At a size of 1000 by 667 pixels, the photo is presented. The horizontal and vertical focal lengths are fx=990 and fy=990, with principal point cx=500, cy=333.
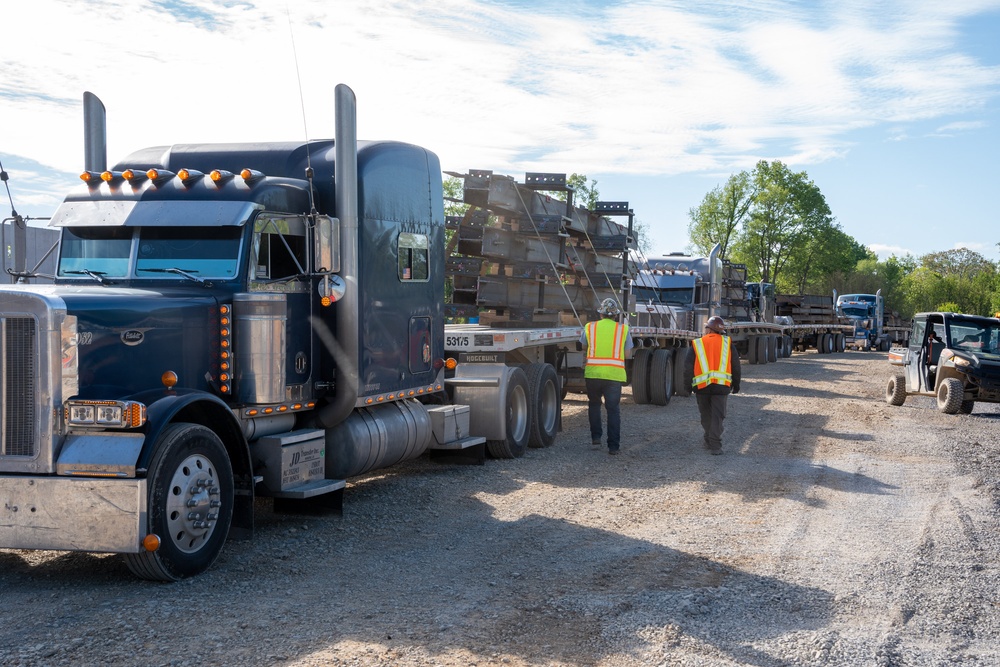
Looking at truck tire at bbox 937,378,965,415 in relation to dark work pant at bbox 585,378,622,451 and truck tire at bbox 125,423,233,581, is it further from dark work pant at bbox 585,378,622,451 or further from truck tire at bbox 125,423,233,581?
truck tire at bbox 125,423,233,581

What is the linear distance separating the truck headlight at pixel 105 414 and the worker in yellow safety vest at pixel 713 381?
7681 mm

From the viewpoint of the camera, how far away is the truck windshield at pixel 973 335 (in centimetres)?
1786

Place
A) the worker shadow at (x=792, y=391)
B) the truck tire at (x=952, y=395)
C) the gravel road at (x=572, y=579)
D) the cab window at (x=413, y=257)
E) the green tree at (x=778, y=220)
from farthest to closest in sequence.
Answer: the green tree at (x=778, y=220) < the worker shadow at (x=792, y=391) < the truck tire at (x=952, y=395) < the cab window at (x=413, y=257) < the gravel road at (x=572, y=579)

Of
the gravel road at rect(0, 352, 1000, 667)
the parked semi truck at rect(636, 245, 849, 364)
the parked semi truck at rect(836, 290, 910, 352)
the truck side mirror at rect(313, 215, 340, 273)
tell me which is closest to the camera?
the gravel road at rect(0, 352, 1000, 667)

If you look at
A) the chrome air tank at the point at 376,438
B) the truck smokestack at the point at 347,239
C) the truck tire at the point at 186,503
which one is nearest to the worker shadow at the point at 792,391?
the chrome air tank at the point at 376,438

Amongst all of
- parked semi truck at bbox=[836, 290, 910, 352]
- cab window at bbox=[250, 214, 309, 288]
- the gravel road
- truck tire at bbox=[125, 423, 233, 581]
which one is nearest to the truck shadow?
the gravel road

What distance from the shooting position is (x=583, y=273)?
1528 cm

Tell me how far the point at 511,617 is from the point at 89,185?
187 inches

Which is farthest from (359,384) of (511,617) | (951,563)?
(951,563)

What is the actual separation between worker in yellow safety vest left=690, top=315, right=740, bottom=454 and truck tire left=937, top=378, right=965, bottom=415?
6.64 metres

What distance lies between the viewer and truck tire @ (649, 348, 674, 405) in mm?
17766

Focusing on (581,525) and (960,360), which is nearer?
(581,525)

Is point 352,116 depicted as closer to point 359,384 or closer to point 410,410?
point 359,384

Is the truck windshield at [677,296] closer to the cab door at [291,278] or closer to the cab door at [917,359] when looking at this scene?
the cab door at [917,359]
